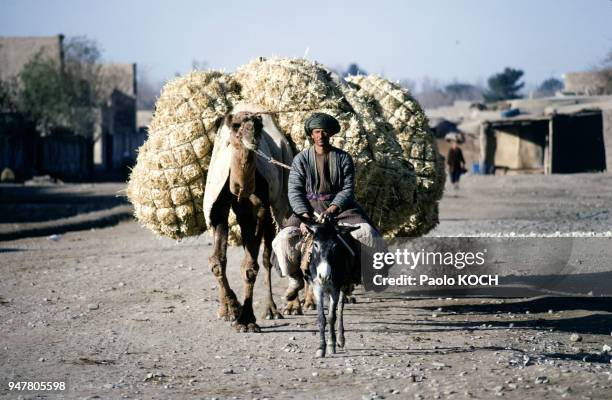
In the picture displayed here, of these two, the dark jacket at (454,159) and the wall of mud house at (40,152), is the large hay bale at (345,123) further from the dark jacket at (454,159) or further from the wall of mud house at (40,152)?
the wall of mud house at (40,152)

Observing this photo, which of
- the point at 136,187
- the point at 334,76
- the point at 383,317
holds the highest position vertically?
the point at 334,76

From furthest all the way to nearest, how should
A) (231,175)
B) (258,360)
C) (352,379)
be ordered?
1. (231,175)
2. (258,360)
3. (352,379)

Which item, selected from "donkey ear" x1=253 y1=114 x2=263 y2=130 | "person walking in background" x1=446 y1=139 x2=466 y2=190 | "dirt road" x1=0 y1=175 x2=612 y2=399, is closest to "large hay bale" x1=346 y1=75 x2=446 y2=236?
"dirt road" x1=0 y1=175 x2=612 y2=399

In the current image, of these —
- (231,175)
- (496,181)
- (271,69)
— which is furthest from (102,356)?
(496,181)

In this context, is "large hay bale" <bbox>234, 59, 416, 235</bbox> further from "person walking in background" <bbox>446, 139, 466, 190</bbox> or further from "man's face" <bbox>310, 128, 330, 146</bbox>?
"person walking in background" <bbox>446, 139, 466, 190</bbox>

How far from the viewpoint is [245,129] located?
30.1 feet

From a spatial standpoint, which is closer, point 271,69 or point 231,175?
point 231,175

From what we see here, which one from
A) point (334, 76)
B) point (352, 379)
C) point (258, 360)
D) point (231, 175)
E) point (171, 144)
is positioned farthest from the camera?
point (334, 76)

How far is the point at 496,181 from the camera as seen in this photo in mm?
36688

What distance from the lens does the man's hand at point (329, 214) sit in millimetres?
8087

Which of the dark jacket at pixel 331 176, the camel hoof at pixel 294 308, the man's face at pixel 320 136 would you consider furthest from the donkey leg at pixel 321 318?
the camel hoof at pixel 294 308

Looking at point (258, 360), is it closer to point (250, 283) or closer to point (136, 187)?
point (250, 283)

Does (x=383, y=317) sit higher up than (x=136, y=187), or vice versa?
(x=136, y=187)

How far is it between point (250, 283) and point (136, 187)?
2.01 m
